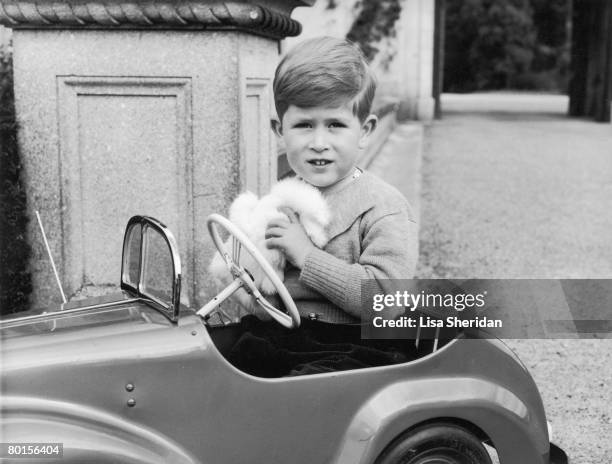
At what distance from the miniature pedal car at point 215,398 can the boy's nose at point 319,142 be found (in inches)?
15.0

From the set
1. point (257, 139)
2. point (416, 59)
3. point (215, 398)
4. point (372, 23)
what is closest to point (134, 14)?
point (257, 139)

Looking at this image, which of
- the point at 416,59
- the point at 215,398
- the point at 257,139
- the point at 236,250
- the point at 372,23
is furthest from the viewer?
the point at 416,59

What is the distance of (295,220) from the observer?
2436 mm

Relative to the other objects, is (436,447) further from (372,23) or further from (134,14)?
(372,23)

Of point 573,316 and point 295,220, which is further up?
point 295,220

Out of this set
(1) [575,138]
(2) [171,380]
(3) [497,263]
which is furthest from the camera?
(1) [575,138]

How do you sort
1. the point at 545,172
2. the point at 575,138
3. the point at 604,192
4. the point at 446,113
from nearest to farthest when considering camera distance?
the point at 604,192
the point at 545,172
the point at 575,138
the point at 446,113

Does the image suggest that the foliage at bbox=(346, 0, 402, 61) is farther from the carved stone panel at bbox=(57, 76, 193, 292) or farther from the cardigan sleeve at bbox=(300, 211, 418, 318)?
the cardigan sleeve at bbox=(300, 211, 418, 318)

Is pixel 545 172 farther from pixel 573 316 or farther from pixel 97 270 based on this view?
pixel 97 270

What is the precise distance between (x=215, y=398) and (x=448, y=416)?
622 millimetres

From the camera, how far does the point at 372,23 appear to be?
14.3 metres

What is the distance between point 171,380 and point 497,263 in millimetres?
3835

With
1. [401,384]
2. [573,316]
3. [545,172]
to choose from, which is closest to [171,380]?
[401,384]

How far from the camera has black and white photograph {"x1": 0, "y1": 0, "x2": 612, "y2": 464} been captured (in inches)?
81.1
